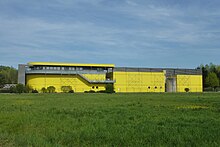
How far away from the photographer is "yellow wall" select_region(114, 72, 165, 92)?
94.8 meters

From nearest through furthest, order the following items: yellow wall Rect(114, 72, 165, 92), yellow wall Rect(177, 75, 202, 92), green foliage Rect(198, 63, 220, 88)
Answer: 1. yellow wall Rect(114, 72, 165, 92)
2. yellow wall Rect(177, 75, 202, 92)
3. green foliage Rect(198, 63, 220, 88)

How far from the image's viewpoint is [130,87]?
95688 millimetres

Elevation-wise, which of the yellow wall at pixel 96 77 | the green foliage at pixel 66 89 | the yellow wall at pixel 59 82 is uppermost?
the yellow wall at pixel 96 77

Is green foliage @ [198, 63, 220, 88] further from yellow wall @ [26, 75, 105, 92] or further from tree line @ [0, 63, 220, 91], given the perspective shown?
yellow wall @ [26, 75, 105, 92]

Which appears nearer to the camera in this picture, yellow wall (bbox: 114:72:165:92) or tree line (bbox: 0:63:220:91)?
yellow wall (bbox: 114:72:165:92)

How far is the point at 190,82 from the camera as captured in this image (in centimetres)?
10125

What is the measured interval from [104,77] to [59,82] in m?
14.2

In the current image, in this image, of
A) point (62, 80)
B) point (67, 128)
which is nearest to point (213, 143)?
point (67, 128)

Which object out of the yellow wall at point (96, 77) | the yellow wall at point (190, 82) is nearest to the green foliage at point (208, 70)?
the yellow wall at point (190, 82)

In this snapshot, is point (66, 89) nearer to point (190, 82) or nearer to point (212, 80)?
point (190, 82)

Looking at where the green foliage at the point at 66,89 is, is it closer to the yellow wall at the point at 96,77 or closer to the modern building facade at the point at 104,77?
the modern building facade at the point at 104,77

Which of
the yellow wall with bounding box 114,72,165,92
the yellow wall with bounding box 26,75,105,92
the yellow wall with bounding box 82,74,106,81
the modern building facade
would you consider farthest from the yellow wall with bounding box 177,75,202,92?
the yellow wall with bounding box 26,75,105,92

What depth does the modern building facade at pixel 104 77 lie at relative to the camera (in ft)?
297

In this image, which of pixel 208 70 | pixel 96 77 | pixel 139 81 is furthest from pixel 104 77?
pixel 208 70
